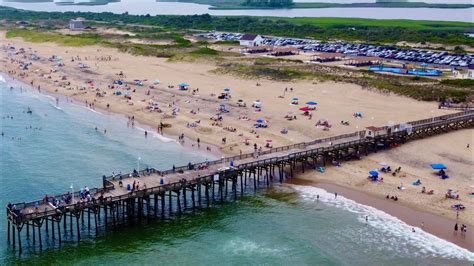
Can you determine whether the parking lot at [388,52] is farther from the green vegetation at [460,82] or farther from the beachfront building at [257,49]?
the green vegetation at [460,82]

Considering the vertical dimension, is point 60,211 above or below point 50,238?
above

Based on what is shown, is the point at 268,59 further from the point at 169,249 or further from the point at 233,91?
the point at 169,249

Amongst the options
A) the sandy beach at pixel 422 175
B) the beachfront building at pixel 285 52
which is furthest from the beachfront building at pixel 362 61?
the sandy beach at pixel 422 175

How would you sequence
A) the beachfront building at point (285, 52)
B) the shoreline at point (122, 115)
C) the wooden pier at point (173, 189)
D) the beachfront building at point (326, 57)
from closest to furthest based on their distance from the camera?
the wooden pier at point (173, 189) < the shoreline at point (122, 115) < the beachfront building at point (326, 57) < the beachfront building at point (285, 52)

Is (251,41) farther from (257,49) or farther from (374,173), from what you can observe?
(374,173)

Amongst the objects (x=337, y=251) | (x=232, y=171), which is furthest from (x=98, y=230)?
(x=337, y=251)
